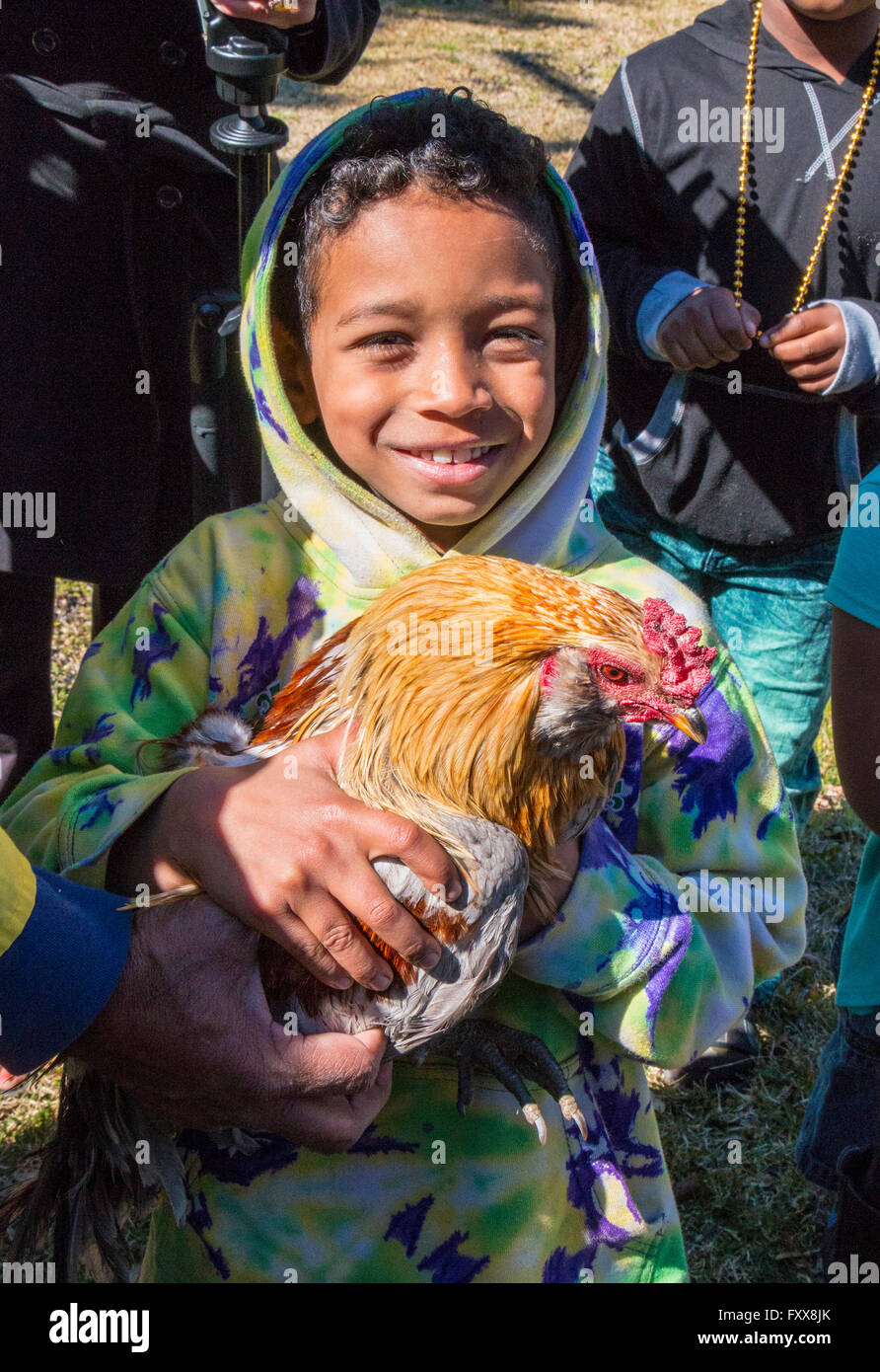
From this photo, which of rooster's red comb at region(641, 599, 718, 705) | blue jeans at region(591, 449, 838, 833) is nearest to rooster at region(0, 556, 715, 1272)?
rooster's red comb at region(641, 599, 718, 705)

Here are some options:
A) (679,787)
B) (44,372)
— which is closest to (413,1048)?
(679,787)

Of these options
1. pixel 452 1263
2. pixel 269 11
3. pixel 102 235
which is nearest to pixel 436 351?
pixel 269 11

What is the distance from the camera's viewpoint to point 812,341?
312 centimetres

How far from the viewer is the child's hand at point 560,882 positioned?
1832 millimetres

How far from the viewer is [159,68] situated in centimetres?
306

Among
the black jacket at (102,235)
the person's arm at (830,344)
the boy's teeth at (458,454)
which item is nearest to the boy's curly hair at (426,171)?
the boy's teeth at (458,454)

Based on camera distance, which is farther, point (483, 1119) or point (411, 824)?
point (483, 1119)

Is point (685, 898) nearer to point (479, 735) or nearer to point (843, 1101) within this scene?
point (479, 735)

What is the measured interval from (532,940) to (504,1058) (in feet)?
0.82

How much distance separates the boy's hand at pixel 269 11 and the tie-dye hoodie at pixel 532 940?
771 millimetres

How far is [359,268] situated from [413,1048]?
1.19 m

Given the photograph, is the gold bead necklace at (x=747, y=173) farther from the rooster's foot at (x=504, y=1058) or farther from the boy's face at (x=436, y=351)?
the rooster's foot at (x=504, y=1058)

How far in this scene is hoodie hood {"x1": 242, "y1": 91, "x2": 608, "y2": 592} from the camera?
78.7 inches

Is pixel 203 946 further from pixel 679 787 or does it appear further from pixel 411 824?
pixel 679 787
